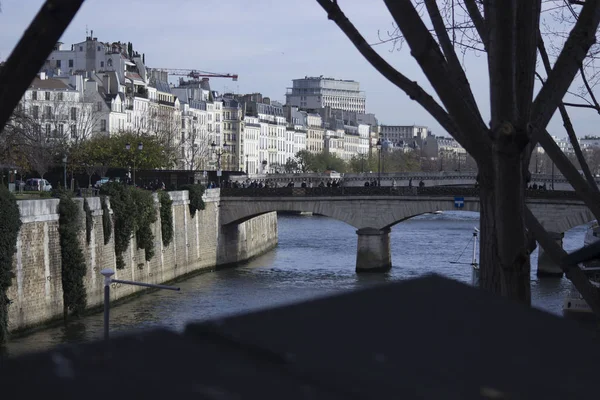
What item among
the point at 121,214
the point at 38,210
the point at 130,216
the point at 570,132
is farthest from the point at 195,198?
the point at 570,132

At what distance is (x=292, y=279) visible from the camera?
3734cm

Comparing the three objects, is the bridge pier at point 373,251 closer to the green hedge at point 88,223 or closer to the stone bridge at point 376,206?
the stone bridge at point 376,206

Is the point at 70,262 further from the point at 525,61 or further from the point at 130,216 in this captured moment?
the point at 525,61

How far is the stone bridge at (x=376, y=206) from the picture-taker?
42500 millimetres

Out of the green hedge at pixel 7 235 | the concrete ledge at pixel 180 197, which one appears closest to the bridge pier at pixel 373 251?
the concrete ledge at pixel 180 197

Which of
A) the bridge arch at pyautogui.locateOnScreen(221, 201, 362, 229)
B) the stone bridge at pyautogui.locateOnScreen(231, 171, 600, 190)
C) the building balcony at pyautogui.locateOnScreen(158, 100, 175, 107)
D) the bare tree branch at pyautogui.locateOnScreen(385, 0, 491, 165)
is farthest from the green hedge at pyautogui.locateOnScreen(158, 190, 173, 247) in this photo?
the building balcony at pyautogui.locateOnScreen(158, 100, 175, 107)

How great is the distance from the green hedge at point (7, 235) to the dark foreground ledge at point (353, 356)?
2074 centimetres

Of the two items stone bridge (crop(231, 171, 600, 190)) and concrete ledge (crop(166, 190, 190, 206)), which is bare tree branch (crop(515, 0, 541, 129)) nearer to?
concrete ledge (crop(166, 190, 190, 206))

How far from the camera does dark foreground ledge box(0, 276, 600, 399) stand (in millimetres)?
1533

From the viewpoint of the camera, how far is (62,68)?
92.2 meters

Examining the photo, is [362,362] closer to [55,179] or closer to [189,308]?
[189,308]

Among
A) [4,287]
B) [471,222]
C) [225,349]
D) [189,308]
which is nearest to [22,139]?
[189,308]

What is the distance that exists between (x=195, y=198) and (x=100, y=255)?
40.8ft

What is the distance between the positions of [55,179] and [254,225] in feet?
37.6
